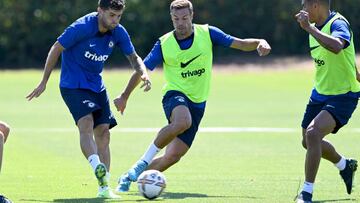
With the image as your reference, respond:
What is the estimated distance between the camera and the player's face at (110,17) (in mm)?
11569

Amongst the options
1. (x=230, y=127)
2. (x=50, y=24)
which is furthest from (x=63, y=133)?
(x=50, y=24)

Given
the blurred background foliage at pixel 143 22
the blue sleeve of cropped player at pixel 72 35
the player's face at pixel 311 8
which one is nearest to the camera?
the player's face at pixel 311 8

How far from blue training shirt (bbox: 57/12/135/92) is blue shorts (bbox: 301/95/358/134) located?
8.11 feet

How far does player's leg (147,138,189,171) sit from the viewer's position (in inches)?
476

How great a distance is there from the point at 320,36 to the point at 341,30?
22.3 inches

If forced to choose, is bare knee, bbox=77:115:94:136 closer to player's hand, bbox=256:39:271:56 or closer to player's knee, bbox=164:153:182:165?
player's knee, bbox=164:153:182:165

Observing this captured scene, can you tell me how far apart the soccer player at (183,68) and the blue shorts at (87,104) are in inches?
8.7

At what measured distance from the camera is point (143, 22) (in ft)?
167

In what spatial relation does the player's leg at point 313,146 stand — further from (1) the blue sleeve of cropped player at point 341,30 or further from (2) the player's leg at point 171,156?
(2) the player's leg at point 171,156

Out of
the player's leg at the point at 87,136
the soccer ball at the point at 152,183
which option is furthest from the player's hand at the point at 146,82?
the soccer ball at the point at 152,183

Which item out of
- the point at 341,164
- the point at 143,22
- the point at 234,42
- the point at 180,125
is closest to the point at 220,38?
the point at 234,42

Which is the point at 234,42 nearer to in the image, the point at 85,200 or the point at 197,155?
the point at 85,200

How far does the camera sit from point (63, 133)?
2144 cm

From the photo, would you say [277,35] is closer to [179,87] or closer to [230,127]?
[230,127]
